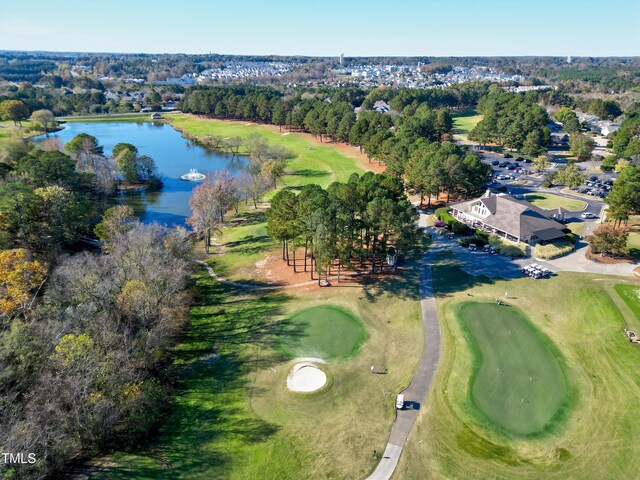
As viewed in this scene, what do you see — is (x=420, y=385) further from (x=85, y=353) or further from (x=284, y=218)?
(x=284, y=218)

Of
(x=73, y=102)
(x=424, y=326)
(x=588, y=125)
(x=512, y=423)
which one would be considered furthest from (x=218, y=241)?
(x=73, y=102)

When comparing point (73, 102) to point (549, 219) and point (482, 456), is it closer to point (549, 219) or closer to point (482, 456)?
point (549, 219)

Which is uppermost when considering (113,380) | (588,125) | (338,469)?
(588,125)

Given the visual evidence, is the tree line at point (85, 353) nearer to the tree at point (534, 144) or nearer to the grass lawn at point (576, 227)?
the grass lawn at point (576, 227)

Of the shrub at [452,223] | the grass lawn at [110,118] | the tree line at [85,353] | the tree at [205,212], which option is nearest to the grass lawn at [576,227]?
the shrub at [452,223]

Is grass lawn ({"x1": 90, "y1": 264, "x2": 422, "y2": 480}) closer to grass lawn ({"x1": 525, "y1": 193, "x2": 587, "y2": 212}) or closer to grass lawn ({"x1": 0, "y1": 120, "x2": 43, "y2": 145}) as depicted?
grass lawn ({"x1": 525, "y1": 193, "x2": 587, "y2": 212})

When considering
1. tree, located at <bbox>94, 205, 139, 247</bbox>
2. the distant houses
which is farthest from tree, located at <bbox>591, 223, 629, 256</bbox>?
the distant houses
